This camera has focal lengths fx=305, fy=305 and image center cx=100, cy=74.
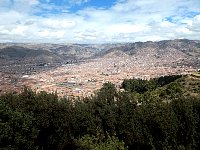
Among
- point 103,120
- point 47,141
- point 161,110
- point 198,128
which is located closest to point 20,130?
point 47,141

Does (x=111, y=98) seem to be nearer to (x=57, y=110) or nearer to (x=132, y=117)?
(x=132, y=117)

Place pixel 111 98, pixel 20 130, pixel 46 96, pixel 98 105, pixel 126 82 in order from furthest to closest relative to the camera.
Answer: pixel 126 82
pixel 111 98
pixel 98 105
pixel 46 96
pixel 20 130

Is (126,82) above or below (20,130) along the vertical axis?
below

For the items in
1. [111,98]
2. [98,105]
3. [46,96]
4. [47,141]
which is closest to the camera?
[47,141]

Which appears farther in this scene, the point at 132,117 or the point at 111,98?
the point at 111,98

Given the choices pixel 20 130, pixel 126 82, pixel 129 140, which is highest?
pixel 20 130

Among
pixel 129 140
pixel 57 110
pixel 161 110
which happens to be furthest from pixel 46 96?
pixel 161 110

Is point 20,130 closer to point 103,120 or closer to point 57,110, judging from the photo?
point 57,110

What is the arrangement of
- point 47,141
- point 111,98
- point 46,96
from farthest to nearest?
point 111,98
point 46,96
point 47,141

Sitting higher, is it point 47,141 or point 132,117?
point 132,117
